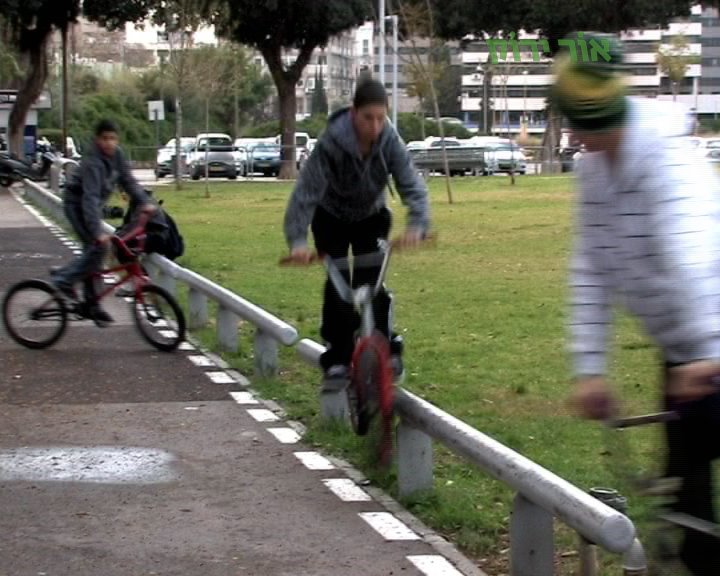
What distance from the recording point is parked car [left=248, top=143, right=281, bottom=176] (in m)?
60.8

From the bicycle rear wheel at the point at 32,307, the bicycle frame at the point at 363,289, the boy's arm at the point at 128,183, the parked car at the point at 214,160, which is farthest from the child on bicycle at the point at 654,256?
the parked car at the point at 214,160

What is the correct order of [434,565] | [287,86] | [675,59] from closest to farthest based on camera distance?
1. [434,565]
2. [287,86]
3. [675,59]

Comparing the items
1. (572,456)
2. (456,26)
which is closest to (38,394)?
(572,456)

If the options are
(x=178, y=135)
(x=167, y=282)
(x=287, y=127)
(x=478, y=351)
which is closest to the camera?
(x=478, y=351)

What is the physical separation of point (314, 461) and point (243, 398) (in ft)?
6.99

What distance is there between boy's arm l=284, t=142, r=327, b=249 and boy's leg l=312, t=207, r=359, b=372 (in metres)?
0.29

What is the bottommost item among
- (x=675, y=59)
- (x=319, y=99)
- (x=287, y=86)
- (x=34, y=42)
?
(x=319, y=99)

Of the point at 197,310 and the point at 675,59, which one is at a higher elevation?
the point at 675,59

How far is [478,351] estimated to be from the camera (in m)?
12.2

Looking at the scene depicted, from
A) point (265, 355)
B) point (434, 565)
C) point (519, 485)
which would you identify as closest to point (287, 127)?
point (265, 355)

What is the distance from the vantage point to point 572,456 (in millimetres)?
8086

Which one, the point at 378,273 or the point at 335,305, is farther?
the point at 335,305

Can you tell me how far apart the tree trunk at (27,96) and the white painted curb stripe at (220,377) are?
37779 mm

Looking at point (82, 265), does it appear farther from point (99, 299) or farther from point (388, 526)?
point (388, 526)
